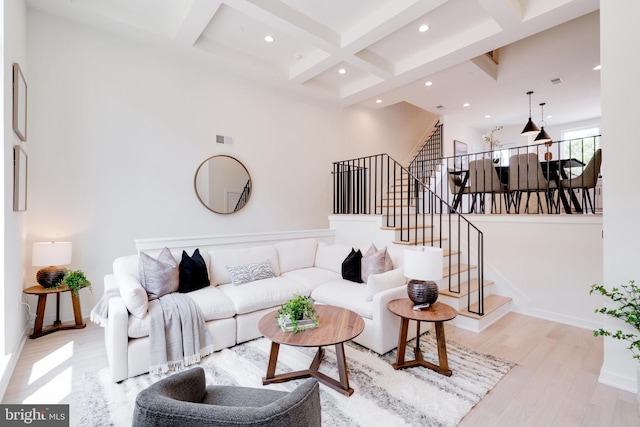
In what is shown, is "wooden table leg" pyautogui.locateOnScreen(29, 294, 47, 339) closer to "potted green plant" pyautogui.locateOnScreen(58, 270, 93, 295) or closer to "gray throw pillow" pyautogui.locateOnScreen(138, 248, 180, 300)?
"potted green plant" pyautogui.locateOnScreen(58, 270, 93, 295)

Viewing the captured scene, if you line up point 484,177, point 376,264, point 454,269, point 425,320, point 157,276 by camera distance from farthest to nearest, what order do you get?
point 484,177 → point 454,269 → point 376,264 → point 157,276 → point 425,320

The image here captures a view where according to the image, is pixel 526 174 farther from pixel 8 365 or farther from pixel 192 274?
pixel 8 365

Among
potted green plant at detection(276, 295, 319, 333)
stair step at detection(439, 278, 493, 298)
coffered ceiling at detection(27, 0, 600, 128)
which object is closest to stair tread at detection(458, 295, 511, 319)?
stair step at detection(439, 278, 493, 298)

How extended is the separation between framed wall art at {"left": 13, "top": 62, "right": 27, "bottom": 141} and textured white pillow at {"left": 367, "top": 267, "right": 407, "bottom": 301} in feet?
11.6

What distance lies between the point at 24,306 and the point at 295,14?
14.7 feet

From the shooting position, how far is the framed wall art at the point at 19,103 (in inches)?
103

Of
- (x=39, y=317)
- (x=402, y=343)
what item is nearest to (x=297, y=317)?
(x=402, y=343)

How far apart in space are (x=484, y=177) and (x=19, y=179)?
6046 mm

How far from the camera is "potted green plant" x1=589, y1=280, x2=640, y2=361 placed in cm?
227

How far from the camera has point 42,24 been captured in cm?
335

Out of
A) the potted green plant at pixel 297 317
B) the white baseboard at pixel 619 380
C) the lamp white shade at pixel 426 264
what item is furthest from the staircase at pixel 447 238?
the potted green plant at pixel 297 317

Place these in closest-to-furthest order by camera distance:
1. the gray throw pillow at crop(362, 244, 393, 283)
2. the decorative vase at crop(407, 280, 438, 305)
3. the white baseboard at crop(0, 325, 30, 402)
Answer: the white baseboard at crop(0, 325, 30, 402) → the decorative vase at crop(407, 280, 438, 305) → the gray throw pillow at crop(362, 244, 393, 283)

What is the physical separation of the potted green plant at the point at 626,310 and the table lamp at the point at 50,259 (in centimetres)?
494

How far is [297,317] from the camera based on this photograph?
7.86ft
